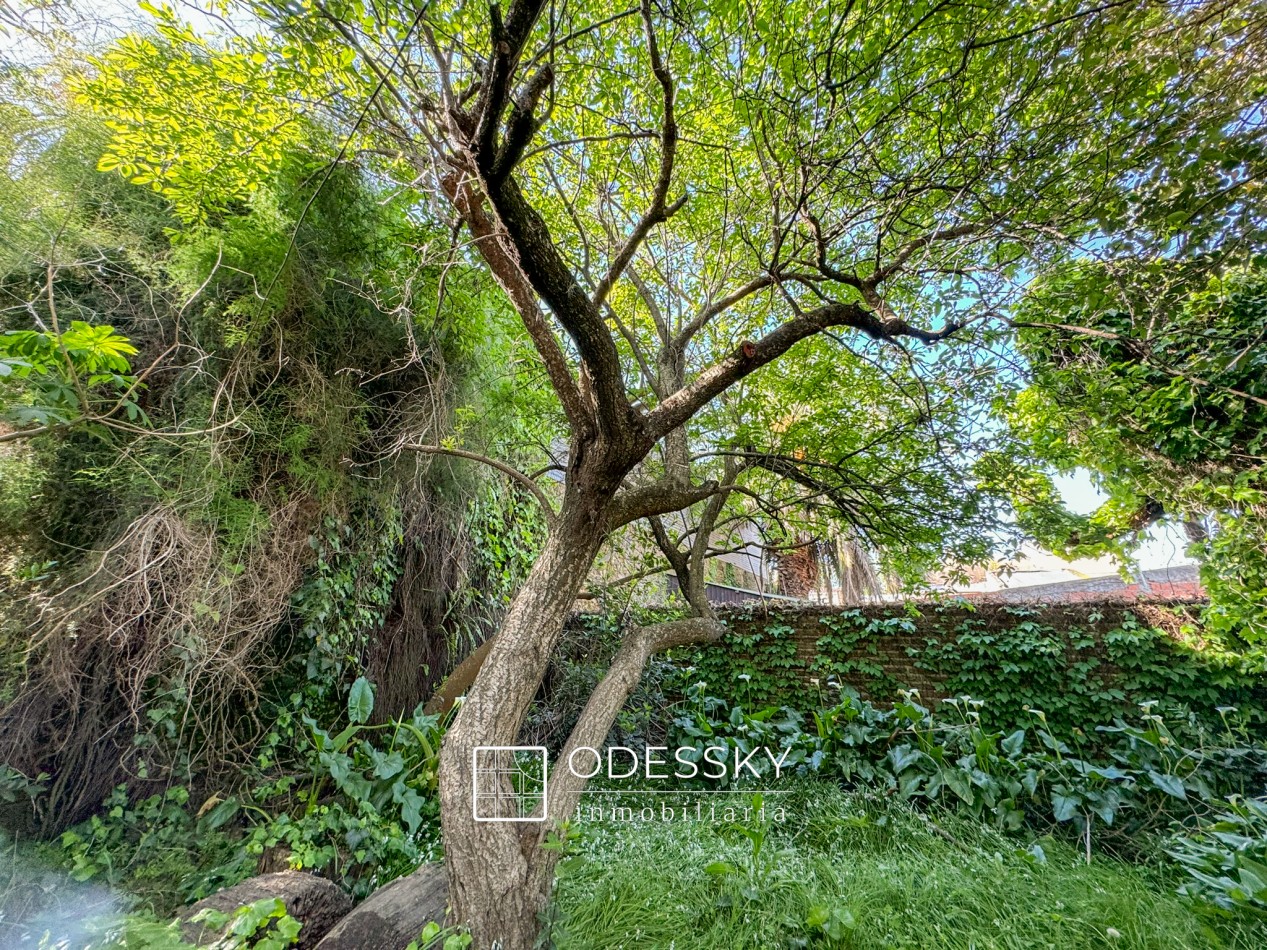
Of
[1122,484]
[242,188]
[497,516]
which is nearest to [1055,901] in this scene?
[1122,484]

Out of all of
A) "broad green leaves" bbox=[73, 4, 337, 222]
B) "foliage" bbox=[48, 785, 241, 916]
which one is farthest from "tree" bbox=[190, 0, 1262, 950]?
"foliage" bbox=[48, 785, 241, 916]

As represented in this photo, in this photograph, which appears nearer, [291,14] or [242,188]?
[291,14]

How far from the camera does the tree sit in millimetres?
1480

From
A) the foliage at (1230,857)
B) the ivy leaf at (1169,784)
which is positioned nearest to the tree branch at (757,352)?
the foliage at (1230,857)

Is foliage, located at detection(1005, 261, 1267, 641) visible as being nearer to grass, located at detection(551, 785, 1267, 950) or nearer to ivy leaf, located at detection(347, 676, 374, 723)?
grass, located at detection(551, 785, 1267, 950)

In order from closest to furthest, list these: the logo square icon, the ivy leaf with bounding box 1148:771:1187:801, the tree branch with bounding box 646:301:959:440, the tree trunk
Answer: the tree trunk
the logo square icon
the tree branch with bounding box 646:301:959:440
the ivy leaf with bounding box 1148:771:1187:801

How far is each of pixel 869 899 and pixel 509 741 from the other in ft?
4.94

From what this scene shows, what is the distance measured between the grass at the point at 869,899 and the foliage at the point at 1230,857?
0.09 m

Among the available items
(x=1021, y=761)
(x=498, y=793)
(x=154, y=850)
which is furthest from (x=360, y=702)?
(x=1021, y=761)

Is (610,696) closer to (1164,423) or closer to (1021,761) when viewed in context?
(1021,761)

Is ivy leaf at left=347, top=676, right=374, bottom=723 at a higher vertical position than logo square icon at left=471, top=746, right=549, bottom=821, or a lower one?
higher

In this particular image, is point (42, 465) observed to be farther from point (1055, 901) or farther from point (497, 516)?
point (1055, 901)

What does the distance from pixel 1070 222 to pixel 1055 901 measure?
262cm

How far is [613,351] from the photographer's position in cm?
193
